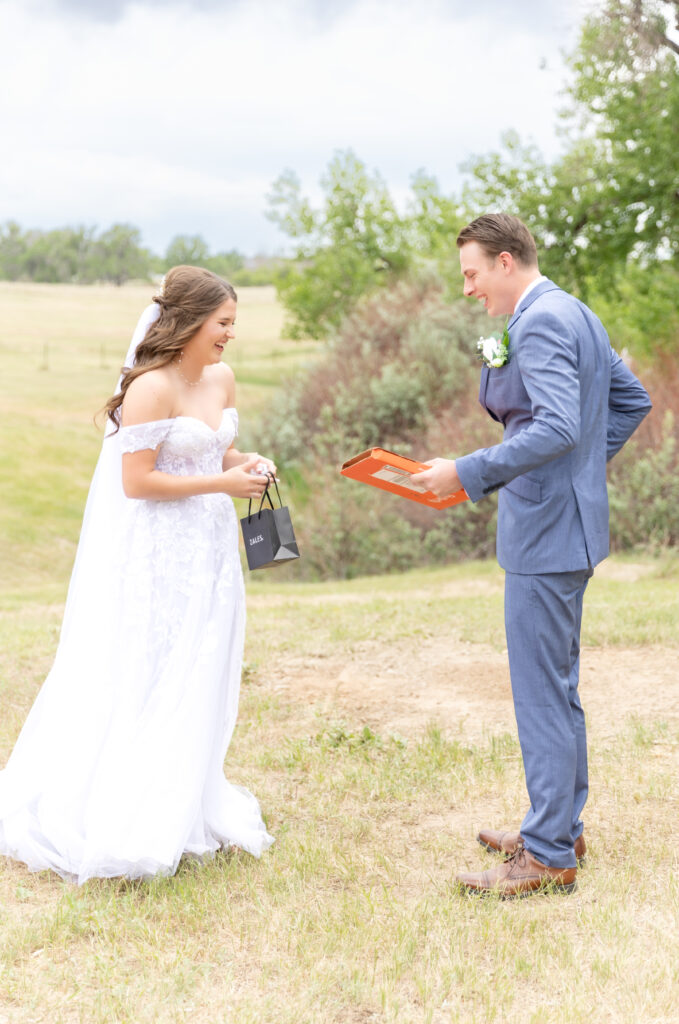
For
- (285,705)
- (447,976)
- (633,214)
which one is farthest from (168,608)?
(633,214)

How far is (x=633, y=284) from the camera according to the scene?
29.5 metres

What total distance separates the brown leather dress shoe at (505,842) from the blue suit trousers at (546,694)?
34cm

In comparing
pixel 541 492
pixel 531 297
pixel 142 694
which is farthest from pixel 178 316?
pixel 541 492

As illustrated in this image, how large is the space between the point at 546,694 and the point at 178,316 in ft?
7.11

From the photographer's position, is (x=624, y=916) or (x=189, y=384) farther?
(x=189, y=384)

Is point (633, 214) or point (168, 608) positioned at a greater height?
point (633, 214)

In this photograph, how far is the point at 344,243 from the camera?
38938 millimetres

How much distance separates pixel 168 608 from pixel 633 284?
27.8 m

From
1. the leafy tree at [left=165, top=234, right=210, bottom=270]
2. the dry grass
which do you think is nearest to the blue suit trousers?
the dry grass

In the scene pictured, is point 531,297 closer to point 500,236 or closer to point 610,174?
point 500,236

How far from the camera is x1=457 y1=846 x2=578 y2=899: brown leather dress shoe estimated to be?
3871mm

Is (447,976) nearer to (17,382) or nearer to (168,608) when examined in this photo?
(168,608)

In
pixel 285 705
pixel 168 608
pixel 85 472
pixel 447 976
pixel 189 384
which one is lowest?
pixel 85 472

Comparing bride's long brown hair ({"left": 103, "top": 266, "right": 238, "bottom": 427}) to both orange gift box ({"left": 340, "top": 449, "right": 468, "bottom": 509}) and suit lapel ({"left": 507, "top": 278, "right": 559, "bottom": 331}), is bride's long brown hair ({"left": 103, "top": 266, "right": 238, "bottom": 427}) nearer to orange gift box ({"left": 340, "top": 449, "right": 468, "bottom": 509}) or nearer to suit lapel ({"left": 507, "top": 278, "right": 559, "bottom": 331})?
orange gift box ({"left": 340, "top": 449, "right": 468, "bottom": 509})
